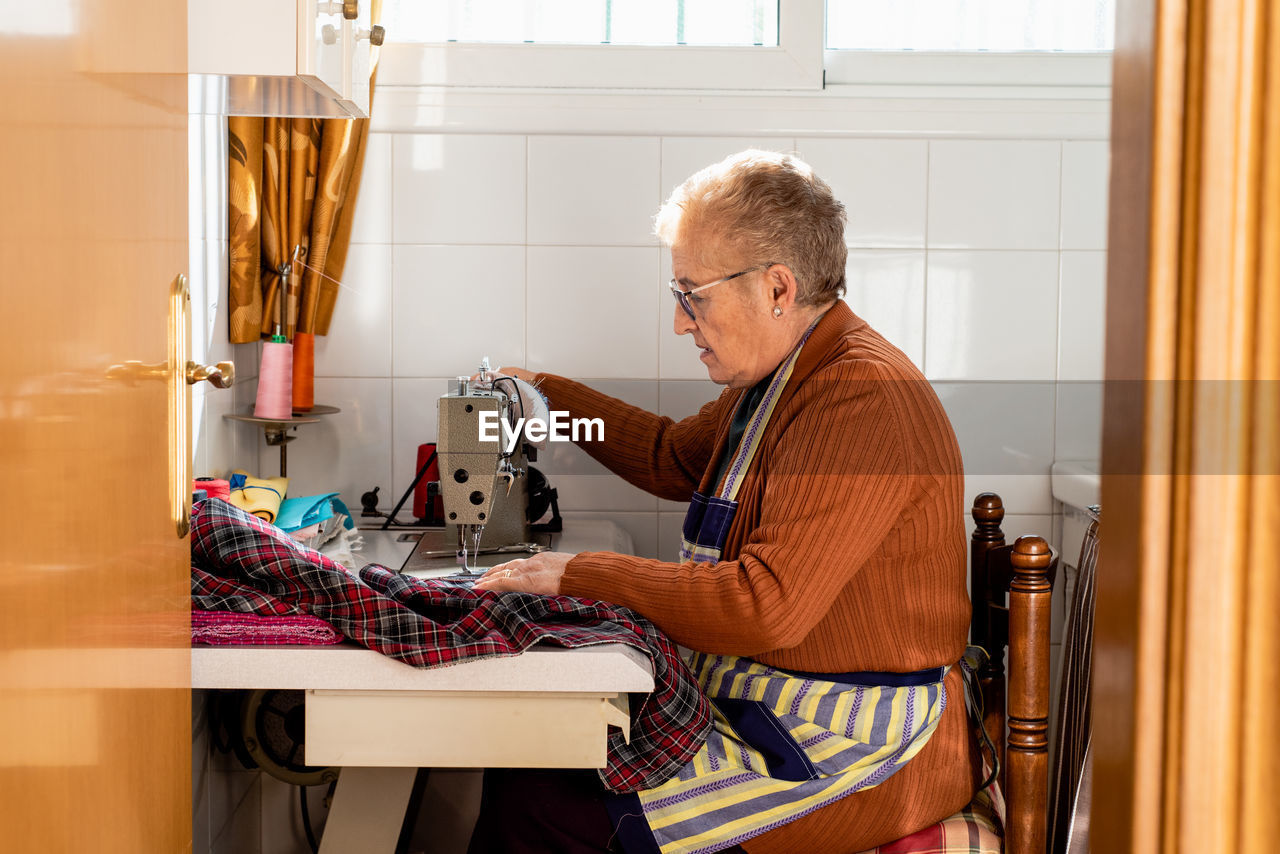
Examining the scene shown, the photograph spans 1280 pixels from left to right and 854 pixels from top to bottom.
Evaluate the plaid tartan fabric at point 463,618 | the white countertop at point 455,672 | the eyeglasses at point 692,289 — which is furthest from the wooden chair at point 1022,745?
the eyeglasses at point 692,289

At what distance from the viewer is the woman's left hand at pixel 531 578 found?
1506 millimetres

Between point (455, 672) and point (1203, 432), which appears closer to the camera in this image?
point (1203, 432)

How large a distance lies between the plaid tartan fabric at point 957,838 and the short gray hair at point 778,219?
2.42 feet

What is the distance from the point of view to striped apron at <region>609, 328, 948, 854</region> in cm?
143

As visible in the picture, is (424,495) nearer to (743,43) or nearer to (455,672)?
(455,672)

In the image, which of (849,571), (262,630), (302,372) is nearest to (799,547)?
(849,571)

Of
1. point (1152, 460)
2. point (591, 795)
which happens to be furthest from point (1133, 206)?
point (591, 795)

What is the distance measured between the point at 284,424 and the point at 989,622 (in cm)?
132

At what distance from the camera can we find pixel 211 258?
6.70 feet

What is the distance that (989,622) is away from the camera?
1.68m

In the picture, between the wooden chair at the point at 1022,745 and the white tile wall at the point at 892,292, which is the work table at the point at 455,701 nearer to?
the wooden chair at the point at 1022,745

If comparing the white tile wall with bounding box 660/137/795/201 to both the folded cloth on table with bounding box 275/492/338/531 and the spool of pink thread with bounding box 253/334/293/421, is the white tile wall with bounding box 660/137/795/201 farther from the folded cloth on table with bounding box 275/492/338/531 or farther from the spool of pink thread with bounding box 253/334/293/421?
the folded cloth on table with bounding box 275/492/338/531

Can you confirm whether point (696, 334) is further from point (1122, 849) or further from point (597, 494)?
point (1122, 849)

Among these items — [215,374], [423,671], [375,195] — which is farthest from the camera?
[375,195]
